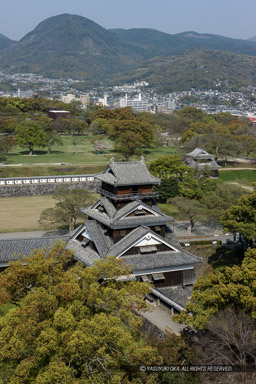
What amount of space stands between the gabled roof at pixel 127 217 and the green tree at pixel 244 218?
505cm

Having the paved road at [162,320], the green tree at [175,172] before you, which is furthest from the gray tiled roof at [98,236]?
the green tree at [175,172]

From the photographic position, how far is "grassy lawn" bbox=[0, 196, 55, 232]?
4009 cm

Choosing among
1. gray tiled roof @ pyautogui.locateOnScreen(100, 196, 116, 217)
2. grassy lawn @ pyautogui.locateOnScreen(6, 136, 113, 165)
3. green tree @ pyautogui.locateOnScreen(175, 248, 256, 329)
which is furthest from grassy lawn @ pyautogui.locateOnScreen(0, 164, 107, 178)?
green tree @ pyautogui.locateOnScreen(175, 248, 256, 329)

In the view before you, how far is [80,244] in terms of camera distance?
2875 centimetres

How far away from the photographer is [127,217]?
2742cm

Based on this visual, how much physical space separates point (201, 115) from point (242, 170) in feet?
226

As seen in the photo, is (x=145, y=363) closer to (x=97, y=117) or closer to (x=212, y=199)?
(x=212, y=199)

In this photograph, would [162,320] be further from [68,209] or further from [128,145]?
[128,145]

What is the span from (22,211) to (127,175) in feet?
74.2

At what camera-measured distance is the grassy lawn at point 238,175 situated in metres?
63.0

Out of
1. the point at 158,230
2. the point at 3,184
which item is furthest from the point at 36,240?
the point at 3,184

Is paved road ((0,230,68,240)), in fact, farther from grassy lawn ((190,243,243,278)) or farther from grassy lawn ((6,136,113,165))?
grassy lawn ((6,136,113,165))

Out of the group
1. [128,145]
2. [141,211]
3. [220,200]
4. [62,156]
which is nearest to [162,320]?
[141,211]

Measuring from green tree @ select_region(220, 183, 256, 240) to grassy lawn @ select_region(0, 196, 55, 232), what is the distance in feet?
66.6
